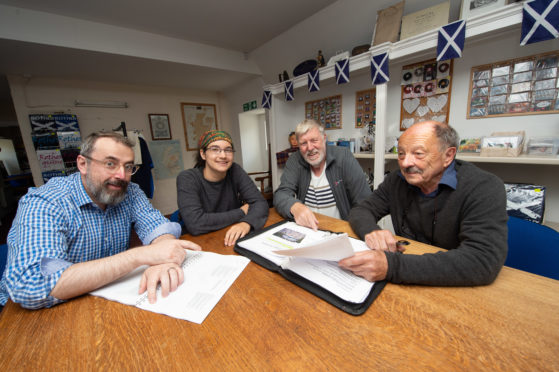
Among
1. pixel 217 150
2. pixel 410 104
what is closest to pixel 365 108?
pixel 410 104

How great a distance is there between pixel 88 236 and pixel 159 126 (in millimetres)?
3982

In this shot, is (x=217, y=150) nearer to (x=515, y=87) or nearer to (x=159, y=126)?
(x=515, y=87)

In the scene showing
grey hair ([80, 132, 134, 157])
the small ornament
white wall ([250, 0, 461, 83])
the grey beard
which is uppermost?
white wall ([250, 0, 461, 83])

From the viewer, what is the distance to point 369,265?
653mm

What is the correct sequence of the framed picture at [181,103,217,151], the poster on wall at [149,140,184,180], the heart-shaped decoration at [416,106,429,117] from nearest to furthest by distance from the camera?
the heart-shaped decoration at [416,106,429,117]
the poster on wall at [149,140,184,180]
the framed picture at [181,103,217,151]

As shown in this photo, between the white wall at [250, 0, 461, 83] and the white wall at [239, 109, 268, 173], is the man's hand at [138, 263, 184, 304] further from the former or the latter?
the white wall at [239, 109, 268, 173]

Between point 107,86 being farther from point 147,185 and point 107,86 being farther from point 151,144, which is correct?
point 147,185

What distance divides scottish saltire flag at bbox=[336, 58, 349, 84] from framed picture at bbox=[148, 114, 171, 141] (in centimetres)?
354

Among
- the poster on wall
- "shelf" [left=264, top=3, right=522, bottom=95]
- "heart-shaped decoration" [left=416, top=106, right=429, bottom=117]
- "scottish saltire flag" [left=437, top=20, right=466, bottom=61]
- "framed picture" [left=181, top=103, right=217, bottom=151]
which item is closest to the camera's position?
"shelf" [left=264, top=3, right=522, bottom=95]

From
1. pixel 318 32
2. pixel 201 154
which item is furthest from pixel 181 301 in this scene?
pixel 318 32

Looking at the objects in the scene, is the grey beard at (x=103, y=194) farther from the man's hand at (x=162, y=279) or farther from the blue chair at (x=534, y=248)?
the blue chair at (x=534, y=248)

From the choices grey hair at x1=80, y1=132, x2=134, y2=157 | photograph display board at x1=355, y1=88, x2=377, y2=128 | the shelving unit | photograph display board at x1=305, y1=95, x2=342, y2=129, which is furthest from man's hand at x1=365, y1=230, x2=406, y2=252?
photograph display board at x1=305, y1=95, x2=342, y2=129

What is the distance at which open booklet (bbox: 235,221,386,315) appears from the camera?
59cm

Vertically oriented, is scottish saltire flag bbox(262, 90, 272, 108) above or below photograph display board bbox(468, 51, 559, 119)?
above
